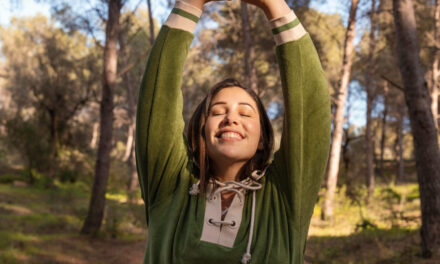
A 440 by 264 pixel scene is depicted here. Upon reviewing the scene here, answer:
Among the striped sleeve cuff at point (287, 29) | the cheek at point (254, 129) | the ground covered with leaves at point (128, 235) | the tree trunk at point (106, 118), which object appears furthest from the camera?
the tree trunk at point (106, 118)

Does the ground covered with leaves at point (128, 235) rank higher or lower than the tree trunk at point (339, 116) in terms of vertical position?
lower

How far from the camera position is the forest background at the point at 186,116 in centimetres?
488

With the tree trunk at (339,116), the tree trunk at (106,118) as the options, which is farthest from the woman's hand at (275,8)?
the tree trunk at (339,116)

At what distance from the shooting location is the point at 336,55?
17.4m

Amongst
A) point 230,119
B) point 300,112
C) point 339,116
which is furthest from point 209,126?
point 339,116

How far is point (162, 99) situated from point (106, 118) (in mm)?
6706

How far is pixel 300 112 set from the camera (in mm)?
1248

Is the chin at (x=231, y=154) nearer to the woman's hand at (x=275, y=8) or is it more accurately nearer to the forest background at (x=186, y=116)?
the woman's hand at (x=275, y=8)

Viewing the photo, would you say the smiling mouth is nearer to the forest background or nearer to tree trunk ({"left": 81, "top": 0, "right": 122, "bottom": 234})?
the forest background

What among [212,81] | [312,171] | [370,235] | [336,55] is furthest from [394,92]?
[312,171]

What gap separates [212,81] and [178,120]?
1994 cm

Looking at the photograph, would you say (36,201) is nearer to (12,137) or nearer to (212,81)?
(12,137)

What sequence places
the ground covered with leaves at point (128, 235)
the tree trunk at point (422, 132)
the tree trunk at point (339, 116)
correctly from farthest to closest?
the tree trunk at point (339, 116) < the ground covered with leaves at point (128, 235) < the tree trunk at point (422, 132)

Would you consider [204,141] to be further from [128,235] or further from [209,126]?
[128,235]
